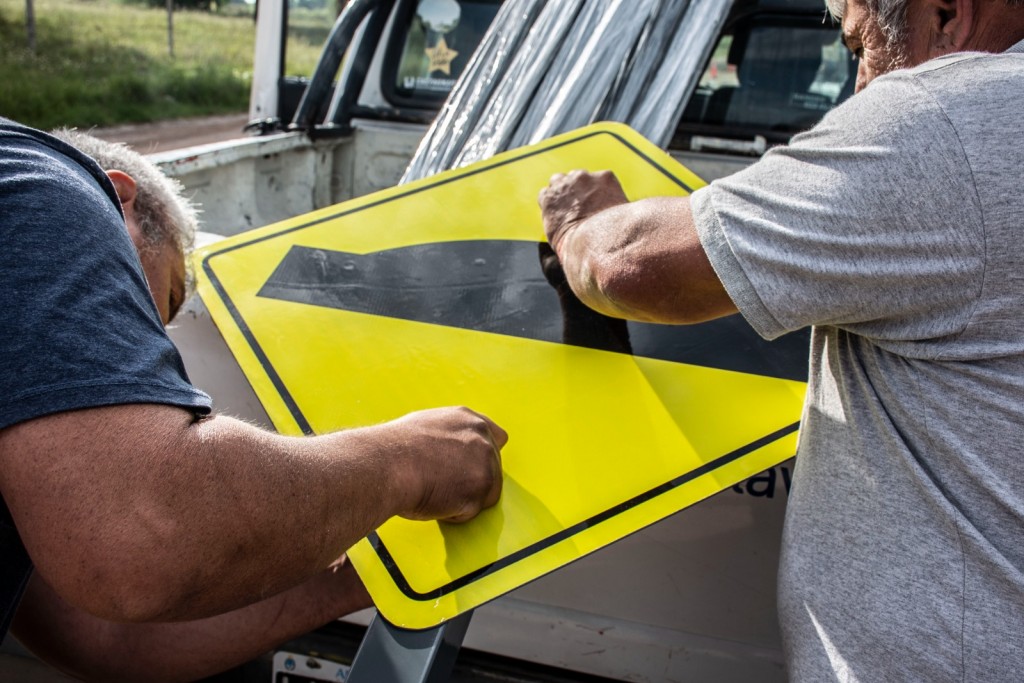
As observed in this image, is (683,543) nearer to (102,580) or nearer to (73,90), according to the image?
(102,580)

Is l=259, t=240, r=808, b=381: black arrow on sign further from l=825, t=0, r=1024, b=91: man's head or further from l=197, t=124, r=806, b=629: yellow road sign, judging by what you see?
l=825, t=0, r=1024, b=91: man's head

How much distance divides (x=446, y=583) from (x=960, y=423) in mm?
703

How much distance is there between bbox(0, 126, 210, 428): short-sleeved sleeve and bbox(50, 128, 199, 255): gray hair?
35 cm

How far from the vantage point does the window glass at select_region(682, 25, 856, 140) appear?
3.53m

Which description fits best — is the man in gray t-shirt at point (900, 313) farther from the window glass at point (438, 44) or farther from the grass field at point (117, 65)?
the grass field at point (117, 65)

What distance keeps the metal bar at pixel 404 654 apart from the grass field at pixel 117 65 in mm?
10055

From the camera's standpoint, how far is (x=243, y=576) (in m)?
1.07

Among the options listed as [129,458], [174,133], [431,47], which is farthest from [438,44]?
[174,133]

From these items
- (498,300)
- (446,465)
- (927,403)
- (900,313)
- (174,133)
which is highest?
(900,313)

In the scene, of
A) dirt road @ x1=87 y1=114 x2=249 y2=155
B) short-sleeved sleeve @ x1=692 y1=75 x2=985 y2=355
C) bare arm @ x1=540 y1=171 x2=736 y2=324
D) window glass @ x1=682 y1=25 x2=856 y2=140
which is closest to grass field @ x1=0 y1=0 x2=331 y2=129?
dirt road @ x1=87 y1=114 x2=249 y2=155

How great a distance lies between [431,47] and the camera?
4.15m

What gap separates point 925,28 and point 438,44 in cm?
318

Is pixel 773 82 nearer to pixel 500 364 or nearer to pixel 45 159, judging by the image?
pixel 500 364

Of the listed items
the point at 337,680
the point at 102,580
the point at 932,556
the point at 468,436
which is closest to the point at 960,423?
the point at 932,556
